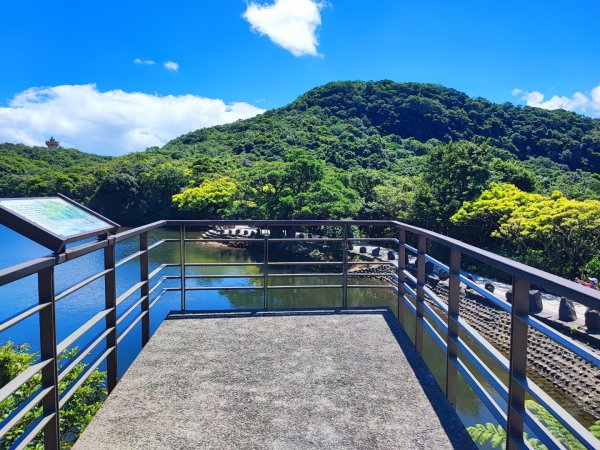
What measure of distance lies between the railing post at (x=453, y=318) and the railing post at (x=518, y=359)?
65 centimetres

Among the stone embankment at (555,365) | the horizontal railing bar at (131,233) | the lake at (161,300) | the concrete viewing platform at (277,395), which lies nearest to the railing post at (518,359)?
the concrete viewing platform at (277,395)

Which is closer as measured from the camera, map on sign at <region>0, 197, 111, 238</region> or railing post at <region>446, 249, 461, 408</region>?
map on sign at <region>0, 197, 111, 238</region>

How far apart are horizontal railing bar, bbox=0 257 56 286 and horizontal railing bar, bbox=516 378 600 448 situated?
1608 mm

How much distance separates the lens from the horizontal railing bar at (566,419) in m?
1.15

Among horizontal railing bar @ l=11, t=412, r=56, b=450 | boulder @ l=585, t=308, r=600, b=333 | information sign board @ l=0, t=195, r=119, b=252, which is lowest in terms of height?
boulder @ l=585, t=308, r=600, b=333

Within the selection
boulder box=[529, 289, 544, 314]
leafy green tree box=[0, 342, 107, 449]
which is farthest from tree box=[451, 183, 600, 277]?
leafy green tree box=[0, 342, 107, 449]

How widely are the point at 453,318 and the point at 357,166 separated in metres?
36.6

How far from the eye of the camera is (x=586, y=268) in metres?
12.5

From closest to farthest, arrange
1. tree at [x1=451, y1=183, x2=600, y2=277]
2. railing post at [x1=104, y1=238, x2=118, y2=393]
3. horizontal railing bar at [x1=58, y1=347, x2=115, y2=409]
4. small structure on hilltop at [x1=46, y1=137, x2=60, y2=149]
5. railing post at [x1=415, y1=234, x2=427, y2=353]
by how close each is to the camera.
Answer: horizontal railing bar at [x1=58, y1=347, x2=115, y2=409] < railing post at [x1=104, y1=238, x2=118, y2=393] < railing post at [x1=415, y1=234, x2=427, y2=353] < tree at [x1=451, y1=183, x2=600, y2=277] < small structure on hilltop at [x1=46, y1=137, x2=60, y2=149]

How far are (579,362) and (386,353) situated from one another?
8121 mm

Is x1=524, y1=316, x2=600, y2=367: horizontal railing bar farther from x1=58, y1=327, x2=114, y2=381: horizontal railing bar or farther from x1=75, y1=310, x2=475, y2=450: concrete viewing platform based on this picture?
x1=58, y1=327, x2=114, y2=381: horizontal railing bar

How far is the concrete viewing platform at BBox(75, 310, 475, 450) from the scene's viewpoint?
199cm

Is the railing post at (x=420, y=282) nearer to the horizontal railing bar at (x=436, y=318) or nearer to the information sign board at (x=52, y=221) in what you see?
the horizontal railing bar at (x=436, y=318)

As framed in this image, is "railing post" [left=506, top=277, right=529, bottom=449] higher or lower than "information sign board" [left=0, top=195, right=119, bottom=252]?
lower
